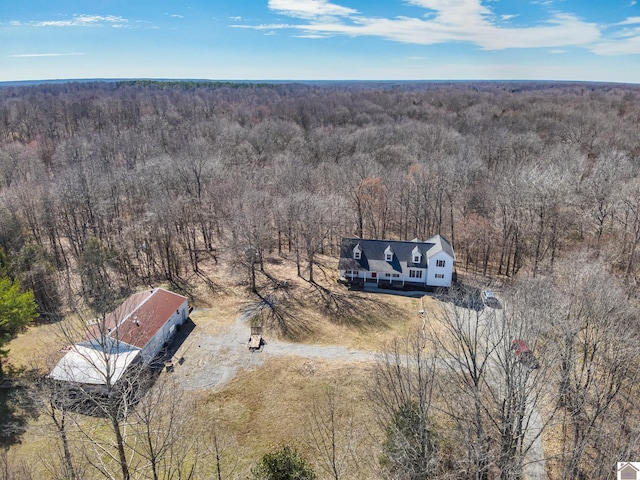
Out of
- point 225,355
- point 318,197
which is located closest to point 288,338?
point 225,355

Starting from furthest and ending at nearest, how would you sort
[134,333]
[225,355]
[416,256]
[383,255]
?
[383,255], [416,256], [225,355], [134,333]

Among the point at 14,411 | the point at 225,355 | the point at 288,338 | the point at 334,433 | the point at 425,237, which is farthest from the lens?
the point at 425,237

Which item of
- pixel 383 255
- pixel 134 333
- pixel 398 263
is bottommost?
pixel 134 333

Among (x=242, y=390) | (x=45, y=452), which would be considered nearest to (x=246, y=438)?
(x=242, y=390)

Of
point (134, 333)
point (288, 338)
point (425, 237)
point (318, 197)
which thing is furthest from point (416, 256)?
point (134, 333)

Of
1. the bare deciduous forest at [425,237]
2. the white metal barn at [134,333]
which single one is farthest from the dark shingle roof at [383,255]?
the white metal barn at [134,333]

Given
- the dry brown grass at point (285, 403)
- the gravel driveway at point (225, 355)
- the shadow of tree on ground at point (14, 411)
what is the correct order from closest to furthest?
the shadow of tree on ground at point (14, 411) < the dry brown grass at point (285, 403) < the gravel driveway at point (225, 355)

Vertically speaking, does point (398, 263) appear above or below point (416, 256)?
below

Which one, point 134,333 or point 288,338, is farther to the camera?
point 288,338

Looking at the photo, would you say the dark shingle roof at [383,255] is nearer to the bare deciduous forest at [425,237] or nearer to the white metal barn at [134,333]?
the bare deciduous forest at [425,237]

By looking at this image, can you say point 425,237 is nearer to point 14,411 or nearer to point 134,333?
point 134,333
